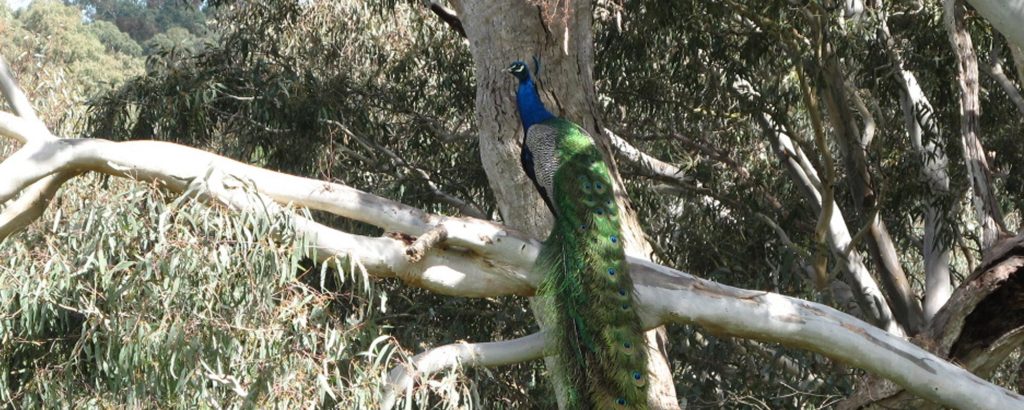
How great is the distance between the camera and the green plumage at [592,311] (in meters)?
4.05

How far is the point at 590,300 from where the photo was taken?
13.7 ft

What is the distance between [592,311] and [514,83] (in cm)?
156

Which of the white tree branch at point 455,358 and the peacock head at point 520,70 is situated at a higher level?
the peacock head at point 520,70

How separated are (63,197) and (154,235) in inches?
74.1

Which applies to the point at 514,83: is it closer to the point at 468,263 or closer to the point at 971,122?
the point at 468,263

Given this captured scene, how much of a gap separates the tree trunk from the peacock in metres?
0.56

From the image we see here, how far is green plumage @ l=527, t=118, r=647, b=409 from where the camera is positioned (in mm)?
4047

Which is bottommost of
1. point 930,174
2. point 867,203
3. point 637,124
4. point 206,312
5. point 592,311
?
point 206,312

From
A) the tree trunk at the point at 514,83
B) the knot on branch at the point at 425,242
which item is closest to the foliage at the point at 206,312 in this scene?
the knot on branch at the point at 425,242

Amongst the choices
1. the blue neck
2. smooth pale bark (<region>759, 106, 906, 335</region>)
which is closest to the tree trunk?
the blue neck

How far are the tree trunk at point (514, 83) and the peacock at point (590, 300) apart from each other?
56cm

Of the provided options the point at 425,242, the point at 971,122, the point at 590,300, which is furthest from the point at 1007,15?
the point at 425,242

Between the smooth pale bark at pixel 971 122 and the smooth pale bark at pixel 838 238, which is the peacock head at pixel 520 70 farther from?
the smooth pale bark at pixel 838 238

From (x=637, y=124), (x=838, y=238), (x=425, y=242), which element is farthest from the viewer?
(x=637, y=124)
